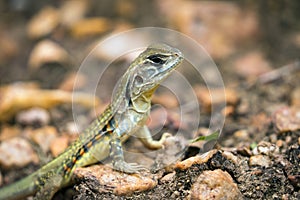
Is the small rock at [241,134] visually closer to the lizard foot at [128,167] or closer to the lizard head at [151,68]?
the lizard head at [151,68]

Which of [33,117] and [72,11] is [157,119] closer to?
[33,117]

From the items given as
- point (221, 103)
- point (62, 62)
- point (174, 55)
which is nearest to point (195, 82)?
point (221, 103)

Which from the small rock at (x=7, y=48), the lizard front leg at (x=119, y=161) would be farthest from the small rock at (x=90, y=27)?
the lizard front leg at (x=119, y=161)

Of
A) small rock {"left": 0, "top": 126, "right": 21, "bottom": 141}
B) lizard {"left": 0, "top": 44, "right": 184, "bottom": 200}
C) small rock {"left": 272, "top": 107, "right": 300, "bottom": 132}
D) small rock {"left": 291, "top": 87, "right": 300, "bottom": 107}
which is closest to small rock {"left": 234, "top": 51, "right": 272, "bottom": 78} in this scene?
small rock {"left": 291, "top": 87, "right": 300, "bottom": 107}

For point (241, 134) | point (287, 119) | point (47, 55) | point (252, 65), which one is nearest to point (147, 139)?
point (241, 134)

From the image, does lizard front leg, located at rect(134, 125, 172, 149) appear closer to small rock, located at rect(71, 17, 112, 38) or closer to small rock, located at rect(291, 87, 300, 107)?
small rock, located at rect(291, 87, 300, 107)

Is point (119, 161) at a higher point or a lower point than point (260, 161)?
higher
